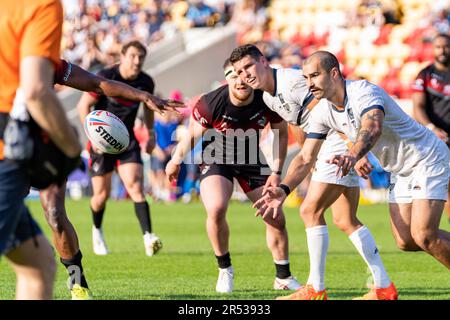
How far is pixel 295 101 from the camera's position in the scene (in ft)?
30.7

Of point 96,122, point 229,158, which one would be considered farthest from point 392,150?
point 96,122

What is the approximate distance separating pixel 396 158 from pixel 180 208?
49.6ft

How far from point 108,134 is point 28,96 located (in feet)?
13.3

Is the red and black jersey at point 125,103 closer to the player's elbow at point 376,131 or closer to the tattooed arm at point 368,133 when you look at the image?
the tattooed arm at point 368,133

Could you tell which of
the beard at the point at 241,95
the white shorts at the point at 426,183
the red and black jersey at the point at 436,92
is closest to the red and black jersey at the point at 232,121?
the beard at the point at 241,95

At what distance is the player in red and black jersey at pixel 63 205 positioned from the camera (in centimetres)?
791

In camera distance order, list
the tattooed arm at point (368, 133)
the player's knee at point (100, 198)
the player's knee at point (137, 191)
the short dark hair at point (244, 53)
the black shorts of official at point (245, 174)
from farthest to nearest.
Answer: the player's knee at point (100, 198), the player's knee at point (137, 191), the black shorts of official at point (245, 174), the short dark hair at point (244, 53), the tattooed arm at point (368, 133)

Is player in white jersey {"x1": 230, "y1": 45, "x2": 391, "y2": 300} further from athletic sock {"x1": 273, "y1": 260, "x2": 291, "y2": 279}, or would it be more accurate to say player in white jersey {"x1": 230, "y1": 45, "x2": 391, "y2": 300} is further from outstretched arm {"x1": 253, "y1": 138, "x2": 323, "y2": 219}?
athletic sock {"x1": 273, "y1": 260, "x2": 291, "y2": 279}

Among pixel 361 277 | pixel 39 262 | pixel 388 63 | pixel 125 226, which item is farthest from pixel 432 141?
pixel 388 63

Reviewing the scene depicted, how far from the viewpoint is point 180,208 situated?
23625 mm

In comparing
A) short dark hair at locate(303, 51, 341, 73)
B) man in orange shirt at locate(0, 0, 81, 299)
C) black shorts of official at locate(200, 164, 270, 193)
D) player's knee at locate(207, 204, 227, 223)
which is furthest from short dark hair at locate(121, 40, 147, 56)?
man in orange shirt at locate(0, 0, 81, 299)

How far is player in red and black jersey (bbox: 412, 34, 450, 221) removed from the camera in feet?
48.8

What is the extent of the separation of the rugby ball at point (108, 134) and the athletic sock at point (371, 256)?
2323 millimetres

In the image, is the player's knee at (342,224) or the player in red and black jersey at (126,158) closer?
the player's knee at (342,224)
